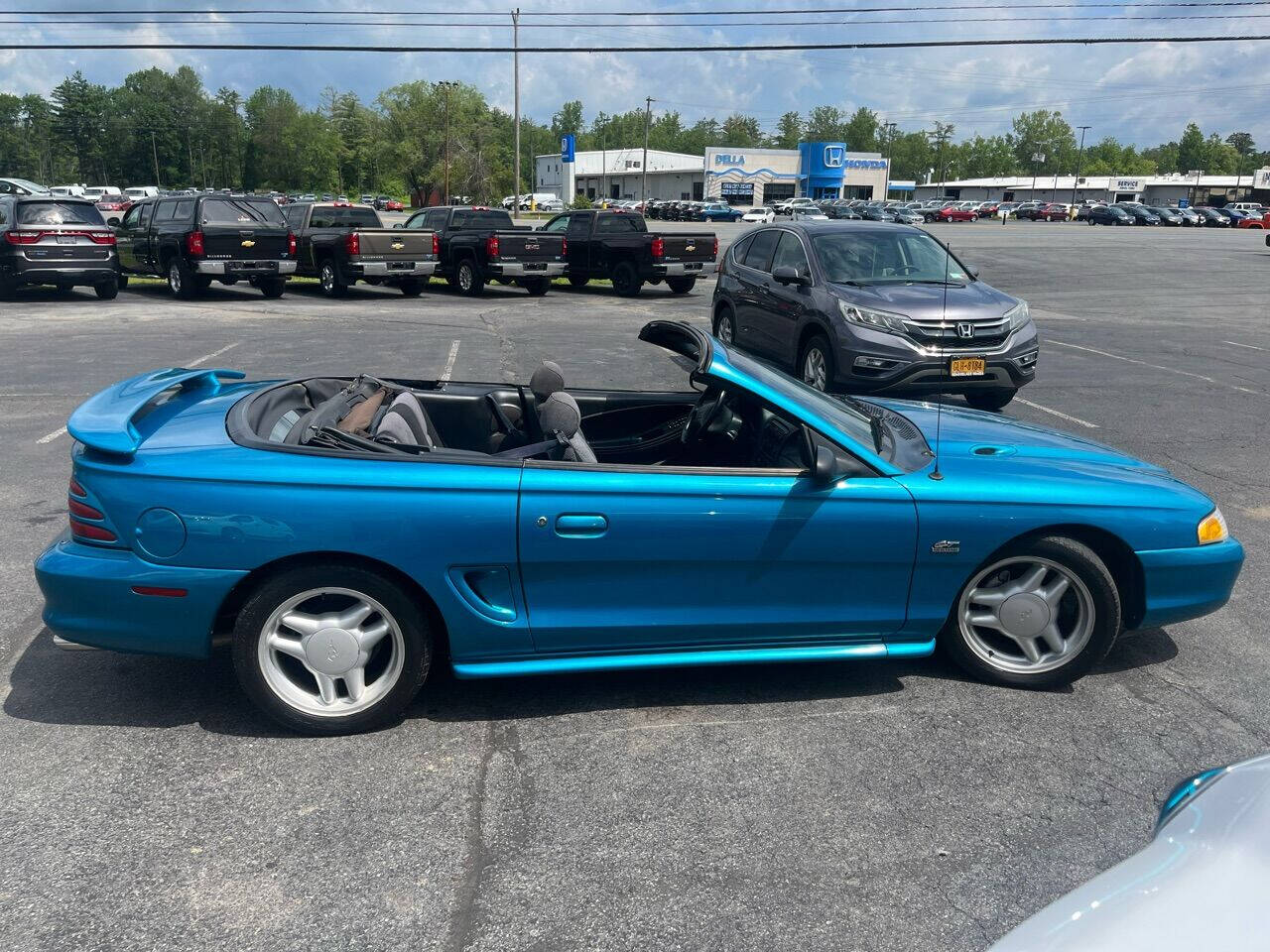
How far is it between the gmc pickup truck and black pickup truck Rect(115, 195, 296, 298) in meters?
1.21

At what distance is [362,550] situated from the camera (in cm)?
357

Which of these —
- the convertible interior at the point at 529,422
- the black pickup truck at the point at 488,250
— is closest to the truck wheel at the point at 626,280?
the black pickup truck at the point at 488,250

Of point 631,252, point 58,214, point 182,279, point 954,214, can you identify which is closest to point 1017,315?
point 631,252

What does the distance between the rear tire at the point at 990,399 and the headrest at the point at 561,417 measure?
21.1 ft

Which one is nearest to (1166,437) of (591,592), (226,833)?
(591,592)

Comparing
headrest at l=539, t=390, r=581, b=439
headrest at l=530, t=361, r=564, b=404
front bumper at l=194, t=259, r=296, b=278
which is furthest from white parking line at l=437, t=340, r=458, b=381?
front bumper at l=194, t=259, r=296, b=278

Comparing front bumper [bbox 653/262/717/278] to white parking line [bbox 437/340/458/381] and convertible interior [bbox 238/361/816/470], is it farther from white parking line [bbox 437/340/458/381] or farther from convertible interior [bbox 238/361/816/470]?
convertible interior [bbox 238/361/816/470]

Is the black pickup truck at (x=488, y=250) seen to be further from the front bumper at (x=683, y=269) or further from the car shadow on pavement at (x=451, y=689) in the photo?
the car shadow on pavement at (x=451, y=689)

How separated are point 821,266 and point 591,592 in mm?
7034

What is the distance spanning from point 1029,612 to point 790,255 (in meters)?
7.17

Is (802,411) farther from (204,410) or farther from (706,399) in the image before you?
(204,410)

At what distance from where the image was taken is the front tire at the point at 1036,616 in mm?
4023

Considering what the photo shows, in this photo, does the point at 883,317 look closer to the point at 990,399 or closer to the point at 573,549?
the point at 990,399

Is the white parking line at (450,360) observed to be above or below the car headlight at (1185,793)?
below
